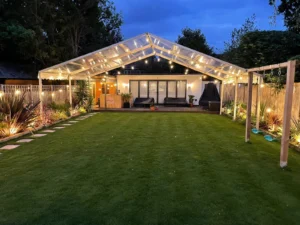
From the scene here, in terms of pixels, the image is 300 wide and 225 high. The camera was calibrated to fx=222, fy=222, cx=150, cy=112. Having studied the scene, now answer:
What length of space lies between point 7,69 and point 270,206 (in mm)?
15769

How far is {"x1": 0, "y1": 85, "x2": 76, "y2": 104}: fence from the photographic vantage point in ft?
25.2

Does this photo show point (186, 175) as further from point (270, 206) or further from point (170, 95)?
point (170, 95)

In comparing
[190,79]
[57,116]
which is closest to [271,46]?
[190,79]

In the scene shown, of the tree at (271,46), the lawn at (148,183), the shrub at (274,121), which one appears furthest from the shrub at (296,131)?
the tree at (271,46)

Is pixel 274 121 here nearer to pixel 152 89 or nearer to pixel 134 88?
pixel 152 89

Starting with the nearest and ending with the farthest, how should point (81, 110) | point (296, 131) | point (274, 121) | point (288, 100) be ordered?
point (288, 100) → point (296, 131) → point (274, 121) → point (81, 110)

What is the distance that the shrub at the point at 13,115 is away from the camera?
679cm

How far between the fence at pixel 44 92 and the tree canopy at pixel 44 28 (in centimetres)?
341

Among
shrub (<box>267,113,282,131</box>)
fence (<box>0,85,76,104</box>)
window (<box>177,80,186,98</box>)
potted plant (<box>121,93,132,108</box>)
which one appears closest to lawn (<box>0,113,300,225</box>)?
shrub (<box>267,113,282,131</box>)

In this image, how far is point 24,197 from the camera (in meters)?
3.20

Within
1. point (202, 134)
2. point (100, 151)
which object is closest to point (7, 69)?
point (100, 151)

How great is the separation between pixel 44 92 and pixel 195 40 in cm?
1927

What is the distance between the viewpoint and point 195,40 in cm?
2481

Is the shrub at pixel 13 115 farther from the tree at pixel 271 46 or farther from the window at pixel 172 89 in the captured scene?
the window at pixel 172 89
